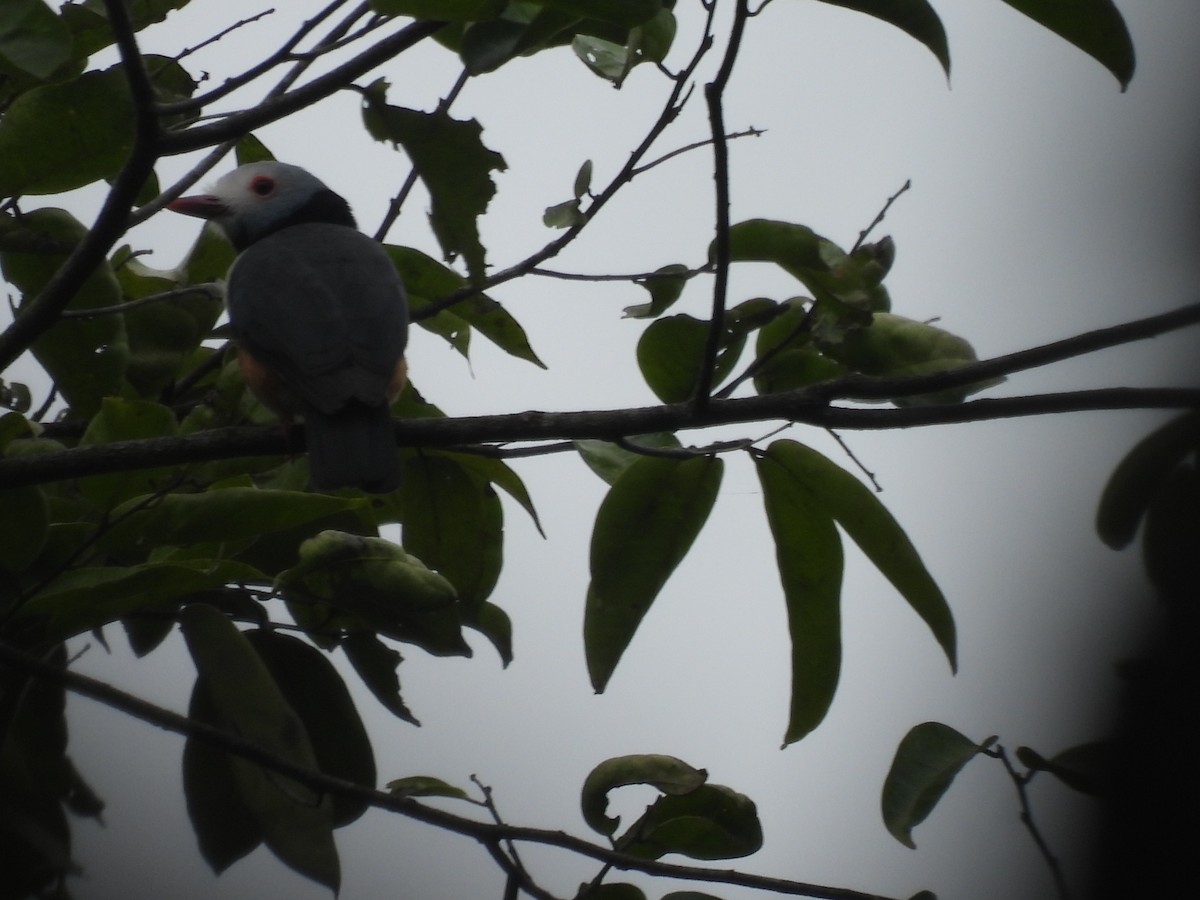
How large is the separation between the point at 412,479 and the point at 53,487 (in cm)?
93

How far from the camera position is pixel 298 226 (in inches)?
193

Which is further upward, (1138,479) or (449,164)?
(449,164)

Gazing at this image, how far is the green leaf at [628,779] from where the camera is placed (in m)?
2.72

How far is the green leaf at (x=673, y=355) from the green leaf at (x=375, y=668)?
0.97 meters

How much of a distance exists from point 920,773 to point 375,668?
4.65ft

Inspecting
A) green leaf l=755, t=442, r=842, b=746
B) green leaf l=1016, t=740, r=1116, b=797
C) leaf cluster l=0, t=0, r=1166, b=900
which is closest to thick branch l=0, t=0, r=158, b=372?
leaf cluster l=0, t=0, r=1166, b=900

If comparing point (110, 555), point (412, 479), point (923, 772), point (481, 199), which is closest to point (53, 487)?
point (110, 555)

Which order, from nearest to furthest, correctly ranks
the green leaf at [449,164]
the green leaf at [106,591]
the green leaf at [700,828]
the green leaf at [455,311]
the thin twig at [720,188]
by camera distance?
the thin twig at [720,188] → the green leaf at [106,591] → the green leaf at [700,828] → the green leaf at [449,164] → the green leaf at [455,311]

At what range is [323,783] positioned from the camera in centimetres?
251

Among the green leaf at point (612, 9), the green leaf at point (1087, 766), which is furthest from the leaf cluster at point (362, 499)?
the green leaf at point (1087, 766)

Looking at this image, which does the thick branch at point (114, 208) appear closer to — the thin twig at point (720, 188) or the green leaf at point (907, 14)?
the thin twig at point (720, 188)

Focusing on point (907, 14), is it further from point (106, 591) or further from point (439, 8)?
point (106, 591)

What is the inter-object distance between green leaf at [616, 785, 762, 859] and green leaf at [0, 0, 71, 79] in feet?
6.48

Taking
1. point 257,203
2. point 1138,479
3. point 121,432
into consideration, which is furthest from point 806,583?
point 257,203
